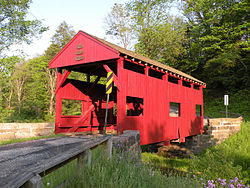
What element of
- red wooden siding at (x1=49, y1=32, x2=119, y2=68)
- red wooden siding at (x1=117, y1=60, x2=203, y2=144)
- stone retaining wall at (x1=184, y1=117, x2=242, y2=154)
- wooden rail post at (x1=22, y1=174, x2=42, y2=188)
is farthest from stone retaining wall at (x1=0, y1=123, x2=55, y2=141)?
stone retaining wall at (x1=184, y1=117, x2=242, y2=154)

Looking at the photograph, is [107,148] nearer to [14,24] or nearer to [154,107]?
[154,107]

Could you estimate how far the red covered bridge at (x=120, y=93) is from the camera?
7.94m

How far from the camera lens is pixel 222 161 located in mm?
10719

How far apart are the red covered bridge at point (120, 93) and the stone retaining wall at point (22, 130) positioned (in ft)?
A: 2.14

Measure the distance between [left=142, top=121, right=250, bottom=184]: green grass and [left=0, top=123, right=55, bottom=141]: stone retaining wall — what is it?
488cm

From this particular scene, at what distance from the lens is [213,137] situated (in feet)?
49.3

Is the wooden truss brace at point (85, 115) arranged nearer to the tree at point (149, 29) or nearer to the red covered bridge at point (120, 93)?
the red covered bridge at point (120, 93)

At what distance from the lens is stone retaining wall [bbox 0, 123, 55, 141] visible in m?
8.30

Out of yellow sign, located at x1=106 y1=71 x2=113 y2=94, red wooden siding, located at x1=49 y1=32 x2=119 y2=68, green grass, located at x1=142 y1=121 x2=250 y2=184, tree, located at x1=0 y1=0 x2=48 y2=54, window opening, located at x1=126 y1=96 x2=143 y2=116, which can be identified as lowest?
green grass, located at x1=142 y1=121 x2=250 y2=184

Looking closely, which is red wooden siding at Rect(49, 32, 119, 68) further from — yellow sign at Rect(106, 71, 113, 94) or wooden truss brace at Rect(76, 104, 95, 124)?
wooden truss brace at Rect(76, 104, 95, 124)

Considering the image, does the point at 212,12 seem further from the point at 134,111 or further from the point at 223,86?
the point at 134,111

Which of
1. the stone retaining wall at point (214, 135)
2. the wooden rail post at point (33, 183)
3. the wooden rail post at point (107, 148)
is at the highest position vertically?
the wooden rail post at point (33, 183)

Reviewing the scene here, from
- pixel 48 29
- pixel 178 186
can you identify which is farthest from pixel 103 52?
pixel 48 29

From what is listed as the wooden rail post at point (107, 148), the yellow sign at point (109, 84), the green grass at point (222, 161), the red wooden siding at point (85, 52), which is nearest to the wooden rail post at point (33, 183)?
the wooden rail post at point (107, 148)
